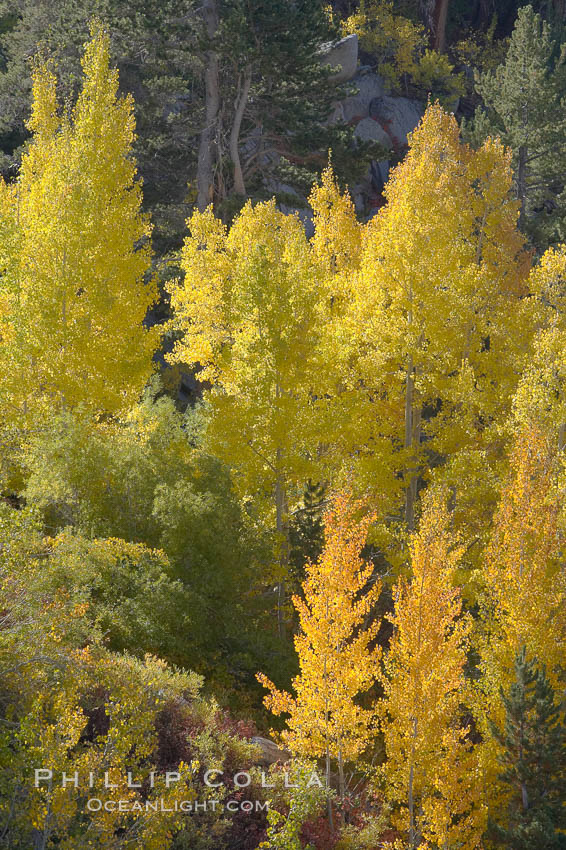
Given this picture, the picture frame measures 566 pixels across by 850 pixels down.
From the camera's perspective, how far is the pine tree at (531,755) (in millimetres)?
13672

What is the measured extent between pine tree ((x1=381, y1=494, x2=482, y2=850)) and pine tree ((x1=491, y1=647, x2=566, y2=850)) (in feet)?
2.67

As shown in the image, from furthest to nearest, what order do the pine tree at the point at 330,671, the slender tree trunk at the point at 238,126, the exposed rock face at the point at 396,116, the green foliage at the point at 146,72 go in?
1. the exposed rock face at the point at 396,116
2. the slender tree trunk at the point at 238,126
3. the green foliage at the point at 146,72
4. the pine tree at the point at 330,671

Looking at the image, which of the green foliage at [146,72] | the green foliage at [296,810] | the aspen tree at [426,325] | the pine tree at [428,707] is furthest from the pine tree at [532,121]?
the green foliage at [296,810]

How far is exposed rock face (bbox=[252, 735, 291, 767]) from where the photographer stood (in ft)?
46.4

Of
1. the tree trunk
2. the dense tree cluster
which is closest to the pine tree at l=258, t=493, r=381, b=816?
the dense tree cluster

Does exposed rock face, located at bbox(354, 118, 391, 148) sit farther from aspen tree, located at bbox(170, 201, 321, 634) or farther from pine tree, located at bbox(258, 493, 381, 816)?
pine tree, located at bbox(258, 493, 381, 816)

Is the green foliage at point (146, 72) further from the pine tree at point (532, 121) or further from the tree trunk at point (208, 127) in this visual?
the pine tree at point (532, 121)

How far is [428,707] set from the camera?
14.4 meters

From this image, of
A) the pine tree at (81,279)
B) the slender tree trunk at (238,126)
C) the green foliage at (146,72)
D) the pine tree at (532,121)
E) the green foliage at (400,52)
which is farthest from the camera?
the green foliage at (400,52)

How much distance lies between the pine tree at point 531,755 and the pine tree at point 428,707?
0.81 m

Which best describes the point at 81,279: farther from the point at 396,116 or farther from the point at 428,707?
the point at 396,116

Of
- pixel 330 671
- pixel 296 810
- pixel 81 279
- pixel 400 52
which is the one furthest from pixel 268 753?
pixel 400 52

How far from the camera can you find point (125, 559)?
48.9 ft

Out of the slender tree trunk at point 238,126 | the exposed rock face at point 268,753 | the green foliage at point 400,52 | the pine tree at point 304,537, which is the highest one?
the green foliage at point 400,52
